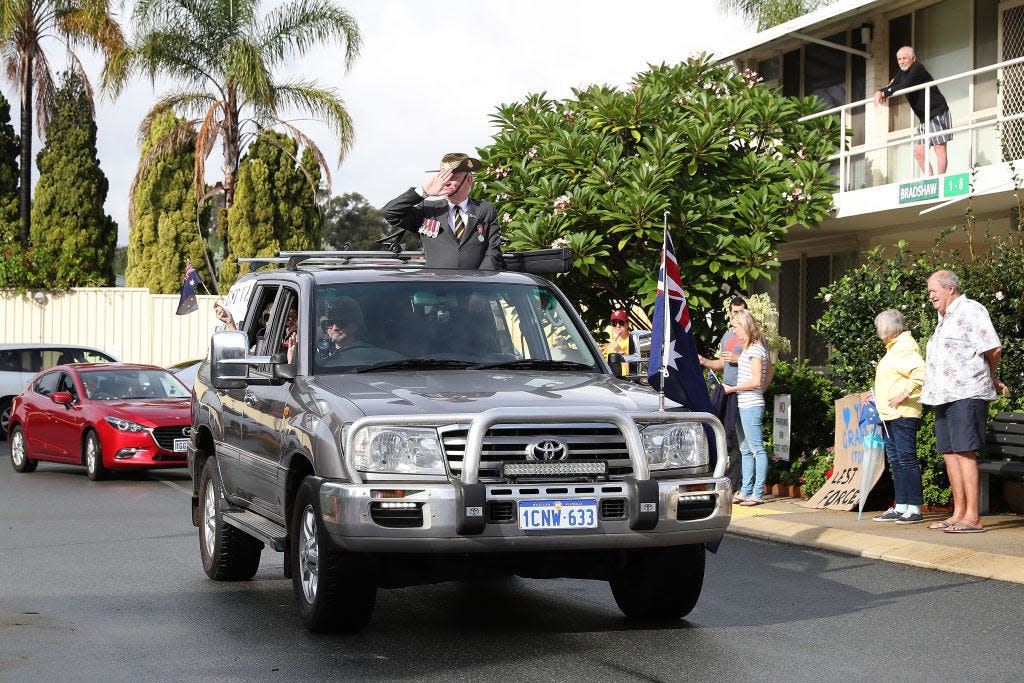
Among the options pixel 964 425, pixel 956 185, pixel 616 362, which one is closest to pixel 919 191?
pixel 956 185

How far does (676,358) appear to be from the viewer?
905cm

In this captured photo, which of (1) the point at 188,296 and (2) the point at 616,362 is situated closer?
(2) the point at 616,362

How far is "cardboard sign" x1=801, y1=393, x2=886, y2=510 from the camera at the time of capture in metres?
13.7

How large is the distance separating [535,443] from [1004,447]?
20.8 ft

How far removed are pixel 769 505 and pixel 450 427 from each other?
26.2ft

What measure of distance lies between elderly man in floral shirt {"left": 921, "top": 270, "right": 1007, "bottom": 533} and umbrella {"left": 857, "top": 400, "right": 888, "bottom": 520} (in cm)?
104

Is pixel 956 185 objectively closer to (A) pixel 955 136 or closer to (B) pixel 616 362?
(A) pixel 955 136

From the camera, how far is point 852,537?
461 inches

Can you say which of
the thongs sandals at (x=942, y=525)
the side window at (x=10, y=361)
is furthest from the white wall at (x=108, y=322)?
the thongs sandals at (x=942, y=525)

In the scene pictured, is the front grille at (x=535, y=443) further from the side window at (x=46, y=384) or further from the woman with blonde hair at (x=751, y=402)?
the side window at (x=46, y=384)

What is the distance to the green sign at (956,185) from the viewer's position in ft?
59.4

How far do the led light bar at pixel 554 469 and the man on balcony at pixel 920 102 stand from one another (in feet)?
43.3

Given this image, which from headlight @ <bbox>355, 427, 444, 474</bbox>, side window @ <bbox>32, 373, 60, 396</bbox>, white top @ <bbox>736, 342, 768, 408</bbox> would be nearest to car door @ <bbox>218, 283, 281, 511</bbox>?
headlight @ <bbox>355, 427, 444, 474</bbox>

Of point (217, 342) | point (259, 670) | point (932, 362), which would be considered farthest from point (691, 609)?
point (932, 362)
